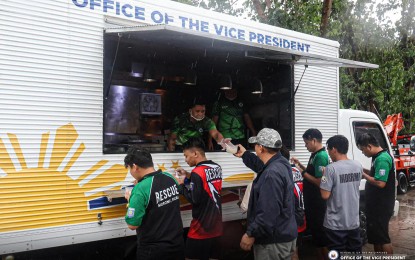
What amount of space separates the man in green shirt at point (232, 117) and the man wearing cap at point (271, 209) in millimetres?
2515

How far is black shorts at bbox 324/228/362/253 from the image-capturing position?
158 inches

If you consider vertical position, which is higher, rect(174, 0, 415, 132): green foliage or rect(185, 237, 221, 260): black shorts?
rect(174, 0, 415, 132): green foliage

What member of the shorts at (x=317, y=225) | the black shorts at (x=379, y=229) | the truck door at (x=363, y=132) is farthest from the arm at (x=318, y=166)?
the truck door at (x=363, y=132)

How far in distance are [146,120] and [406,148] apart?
36.7 feet

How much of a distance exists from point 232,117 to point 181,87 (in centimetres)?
128

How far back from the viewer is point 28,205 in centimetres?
316

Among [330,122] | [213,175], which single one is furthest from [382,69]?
[213,175]

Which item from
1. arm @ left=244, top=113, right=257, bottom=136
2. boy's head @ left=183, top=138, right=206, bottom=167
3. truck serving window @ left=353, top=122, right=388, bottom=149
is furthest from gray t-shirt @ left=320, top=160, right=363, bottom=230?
truck serving window @ left=353, top=122, right=388, bottom=149

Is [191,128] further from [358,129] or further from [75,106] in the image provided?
[358,129]

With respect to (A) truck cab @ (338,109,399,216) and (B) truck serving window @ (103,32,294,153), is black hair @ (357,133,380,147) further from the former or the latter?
(A) truck cab @ (338,109,399,216)

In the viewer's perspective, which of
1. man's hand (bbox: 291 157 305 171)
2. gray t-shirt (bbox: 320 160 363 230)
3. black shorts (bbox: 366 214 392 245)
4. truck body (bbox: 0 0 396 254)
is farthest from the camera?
man's hand (bbox: 291 157 305 171)

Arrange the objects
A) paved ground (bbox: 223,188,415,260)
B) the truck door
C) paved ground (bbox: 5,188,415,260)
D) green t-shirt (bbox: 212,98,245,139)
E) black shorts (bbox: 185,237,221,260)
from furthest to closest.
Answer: the truck door < green t-shirt (bbox: 212,98,245,139) < paved ground (bbox: 223,188,415,260) < black shorts (bbox: 185,237,221,260) < paved ground (bbox: 5,188,415,260)

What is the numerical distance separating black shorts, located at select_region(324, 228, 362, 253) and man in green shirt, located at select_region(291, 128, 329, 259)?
0.59m

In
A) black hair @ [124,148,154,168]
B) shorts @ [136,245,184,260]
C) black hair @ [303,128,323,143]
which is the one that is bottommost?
shorts @ [136,245,184,260]
